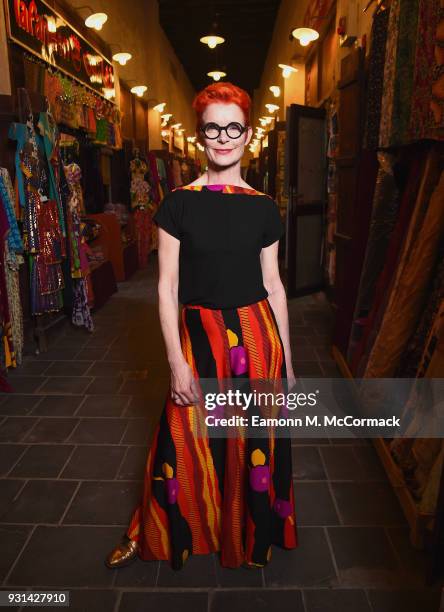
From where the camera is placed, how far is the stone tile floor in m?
1.78

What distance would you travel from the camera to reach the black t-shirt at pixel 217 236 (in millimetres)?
1528

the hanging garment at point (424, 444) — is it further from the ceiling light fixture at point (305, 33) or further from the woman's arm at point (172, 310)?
the ceiling light fixture at point (305, 33)

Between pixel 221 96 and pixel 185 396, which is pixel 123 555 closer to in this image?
pixel 185 396

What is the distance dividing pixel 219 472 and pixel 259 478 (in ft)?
0.48

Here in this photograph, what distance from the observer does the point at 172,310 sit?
5.15ft

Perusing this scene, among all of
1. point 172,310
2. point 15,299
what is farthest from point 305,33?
point 172,310

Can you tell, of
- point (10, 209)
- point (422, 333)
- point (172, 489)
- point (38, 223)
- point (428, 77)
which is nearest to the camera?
point (172, 489)

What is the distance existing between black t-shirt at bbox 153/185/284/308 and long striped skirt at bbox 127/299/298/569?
62 mm

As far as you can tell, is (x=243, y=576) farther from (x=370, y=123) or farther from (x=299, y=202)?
(x=299, y=202)

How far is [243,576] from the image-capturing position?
186 centimetres

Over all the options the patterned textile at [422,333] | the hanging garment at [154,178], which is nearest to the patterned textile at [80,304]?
the patterned textile at [422,333]

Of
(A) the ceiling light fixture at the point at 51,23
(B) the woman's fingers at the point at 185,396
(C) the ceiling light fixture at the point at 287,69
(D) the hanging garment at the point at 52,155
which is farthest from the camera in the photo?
(C) the ceiling light fixture at the point at 287,69

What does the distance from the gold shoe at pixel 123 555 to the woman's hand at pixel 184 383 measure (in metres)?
0.71

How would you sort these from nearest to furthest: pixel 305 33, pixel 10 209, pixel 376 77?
pixel 376 77
pixel 10 209
pixel 305 33
